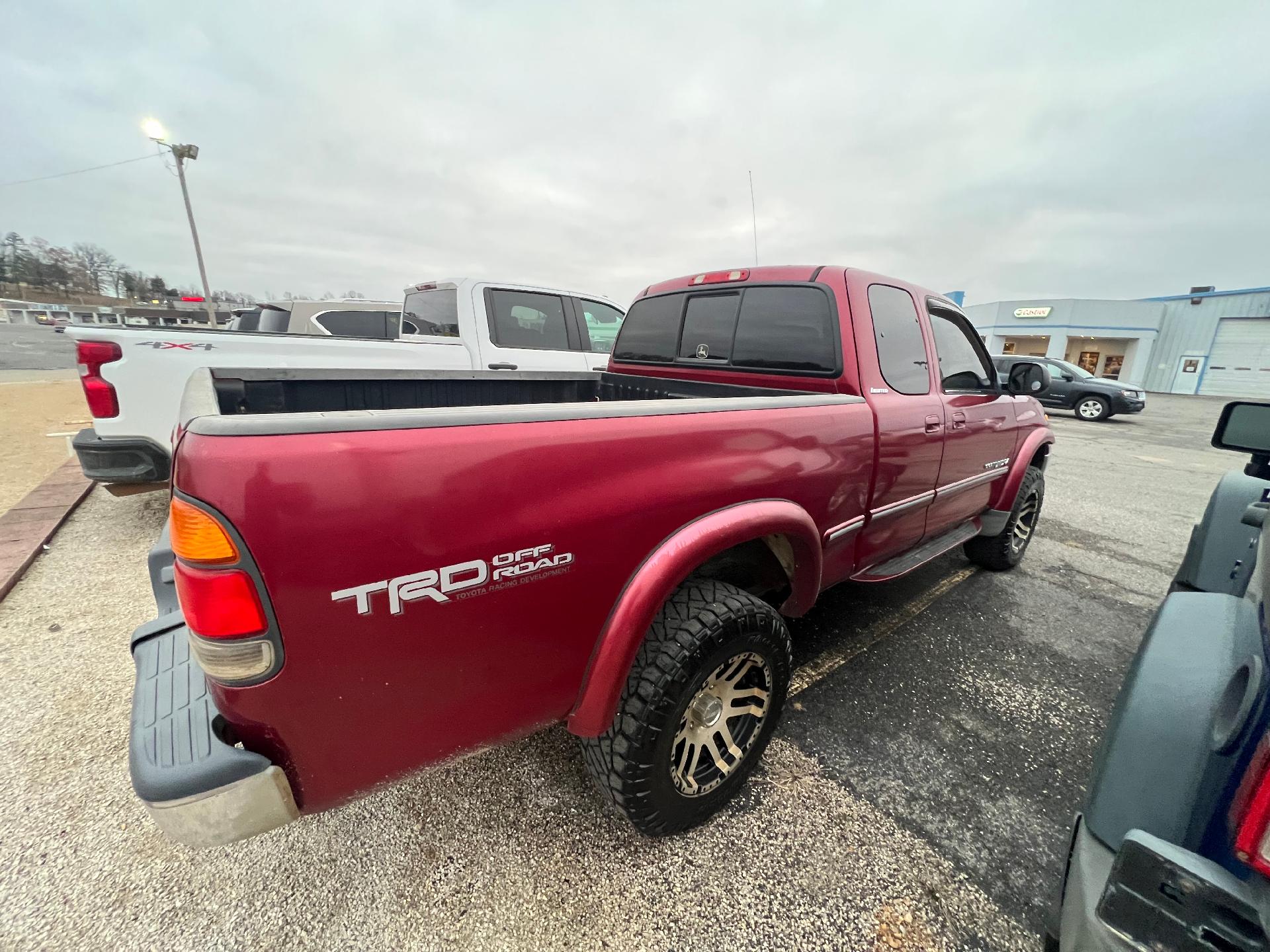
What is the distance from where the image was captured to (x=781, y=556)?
2.15 metres

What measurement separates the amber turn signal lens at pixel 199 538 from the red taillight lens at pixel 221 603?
2 centimetres

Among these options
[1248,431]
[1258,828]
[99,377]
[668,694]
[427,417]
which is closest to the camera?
[1258,828]

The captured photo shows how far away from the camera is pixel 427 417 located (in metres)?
1.17

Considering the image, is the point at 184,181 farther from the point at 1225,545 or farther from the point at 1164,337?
the point at 1164,337

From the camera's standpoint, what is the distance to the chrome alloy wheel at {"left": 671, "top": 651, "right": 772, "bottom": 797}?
1.79 meters

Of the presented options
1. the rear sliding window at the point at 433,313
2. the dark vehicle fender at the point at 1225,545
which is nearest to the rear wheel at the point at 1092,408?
the dark vehicle fender at the point at 1225,545

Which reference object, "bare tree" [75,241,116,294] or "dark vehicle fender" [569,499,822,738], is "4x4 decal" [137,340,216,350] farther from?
"bare tree" [75,241,116,294]

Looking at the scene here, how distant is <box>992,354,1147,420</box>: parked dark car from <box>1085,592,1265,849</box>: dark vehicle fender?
620 inches

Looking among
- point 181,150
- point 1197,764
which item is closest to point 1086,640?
point 1197,764

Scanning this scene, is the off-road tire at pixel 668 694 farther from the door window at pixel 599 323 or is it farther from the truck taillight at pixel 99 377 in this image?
the door window at pixel 599 323

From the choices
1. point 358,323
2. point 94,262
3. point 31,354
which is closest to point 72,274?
point 94,262

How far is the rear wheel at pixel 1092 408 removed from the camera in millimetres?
14539

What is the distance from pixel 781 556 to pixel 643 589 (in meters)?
0.90

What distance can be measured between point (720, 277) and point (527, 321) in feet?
9.31
